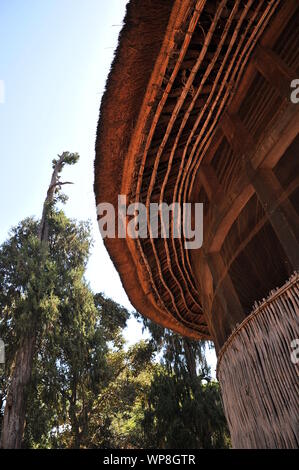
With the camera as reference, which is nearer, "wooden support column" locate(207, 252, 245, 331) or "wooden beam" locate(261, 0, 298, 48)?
"wooden beam" locate(261, 0, 298, 48)

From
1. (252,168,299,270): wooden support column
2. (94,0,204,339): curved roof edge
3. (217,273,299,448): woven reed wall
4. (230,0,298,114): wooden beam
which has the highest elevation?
(230,0,298,114): wooden beam

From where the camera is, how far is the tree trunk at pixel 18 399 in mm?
11562

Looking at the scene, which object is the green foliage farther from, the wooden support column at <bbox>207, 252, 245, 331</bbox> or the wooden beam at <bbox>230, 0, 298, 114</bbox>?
the wooden beam at <bbox>230, 0, 298, 114</bbox>

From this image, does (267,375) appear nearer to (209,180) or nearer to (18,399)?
(209,180)

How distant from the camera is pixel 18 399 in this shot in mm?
Result: 12344

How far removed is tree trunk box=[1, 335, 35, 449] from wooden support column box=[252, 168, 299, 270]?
41.0 feet

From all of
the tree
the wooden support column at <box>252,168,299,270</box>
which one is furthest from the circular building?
the tree

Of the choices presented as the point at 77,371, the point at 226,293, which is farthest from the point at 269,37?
the point at 77,371

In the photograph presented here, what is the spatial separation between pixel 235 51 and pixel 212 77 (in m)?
0.24

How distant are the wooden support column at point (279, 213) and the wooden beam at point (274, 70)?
0.53 m

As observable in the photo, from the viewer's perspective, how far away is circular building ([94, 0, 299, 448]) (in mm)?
2174

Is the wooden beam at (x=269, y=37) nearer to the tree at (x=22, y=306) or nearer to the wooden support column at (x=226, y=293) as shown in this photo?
the wooden support column at (x=226, y=293)
